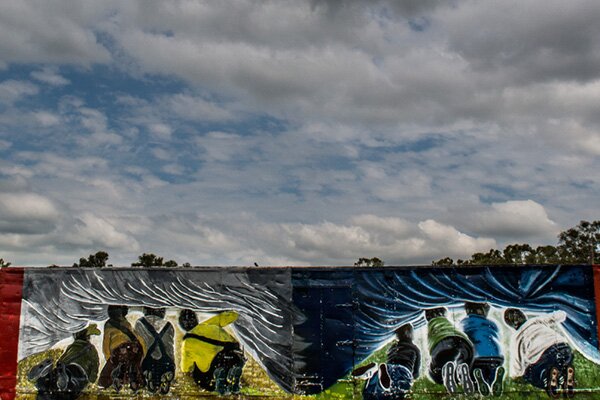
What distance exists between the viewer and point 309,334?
513 inches

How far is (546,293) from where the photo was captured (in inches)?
501

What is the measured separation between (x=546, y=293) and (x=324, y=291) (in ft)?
15.9

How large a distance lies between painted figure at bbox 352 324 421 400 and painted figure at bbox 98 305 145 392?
498 centimetres

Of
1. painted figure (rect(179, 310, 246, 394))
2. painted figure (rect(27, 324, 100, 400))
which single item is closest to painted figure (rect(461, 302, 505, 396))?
painted figure (rect(179, 310, 246, 394))

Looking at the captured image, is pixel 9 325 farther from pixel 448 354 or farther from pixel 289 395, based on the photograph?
pixel 448 354

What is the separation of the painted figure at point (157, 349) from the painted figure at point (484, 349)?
6613mm

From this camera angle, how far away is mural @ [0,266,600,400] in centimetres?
1252

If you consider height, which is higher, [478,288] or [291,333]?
[478,288]

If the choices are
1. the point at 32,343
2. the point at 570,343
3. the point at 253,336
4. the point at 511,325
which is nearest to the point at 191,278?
the point at 253,336

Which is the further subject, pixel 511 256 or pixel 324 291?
pixel 511 256

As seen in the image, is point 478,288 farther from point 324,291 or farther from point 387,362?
point 324,291

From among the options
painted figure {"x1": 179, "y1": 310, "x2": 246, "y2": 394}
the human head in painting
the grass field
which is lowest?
the grass field

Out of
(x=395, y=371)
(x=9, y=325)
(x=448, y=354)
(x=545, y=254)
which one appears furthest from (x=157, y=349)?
(x=545, y=254)

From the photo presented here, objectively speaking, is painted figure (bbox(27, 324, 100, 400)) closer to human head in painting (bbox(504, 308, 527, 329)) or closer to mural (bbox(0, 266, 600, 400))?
mural (bbox(0, 266, 600, 400))
